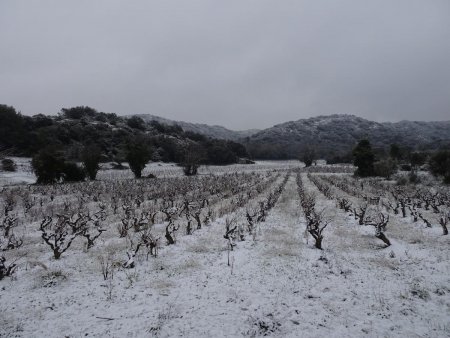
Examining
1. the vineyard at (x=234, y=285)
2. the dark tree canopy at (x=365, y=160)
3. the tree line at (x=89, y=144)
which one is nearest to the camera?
the vineyard at (x=234, y=285)

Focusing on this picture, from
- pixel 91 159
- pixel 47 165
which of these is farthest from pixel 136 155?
pixel 47 165

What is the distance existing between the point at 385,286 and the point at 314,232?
3.35 metres

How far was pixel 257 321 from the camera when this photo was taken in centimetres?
641

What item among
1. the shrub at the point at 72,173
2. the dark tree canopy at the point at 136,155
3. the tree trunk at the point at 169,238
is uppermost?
the dark tree canopy at the point at 136,155

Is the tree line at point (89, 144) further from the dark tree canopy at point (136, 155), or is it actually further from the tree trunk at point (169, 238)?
the tree trunk at point (169, 238)

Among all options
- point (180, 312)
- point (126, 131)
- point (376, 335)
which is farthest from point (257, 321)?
point (126, 131)

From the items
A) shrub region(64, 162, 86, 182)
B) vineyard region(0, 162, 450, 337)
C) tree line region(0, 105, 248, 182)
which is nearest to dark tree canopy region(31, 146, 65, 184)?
tree line region(0, 105, 248, 182)

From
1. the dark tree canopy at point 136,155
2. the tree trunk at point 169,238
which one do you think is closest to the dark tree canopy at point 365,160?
the dark tree canopy at point 136,155

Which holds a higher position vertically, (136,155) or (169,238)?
(136,155)

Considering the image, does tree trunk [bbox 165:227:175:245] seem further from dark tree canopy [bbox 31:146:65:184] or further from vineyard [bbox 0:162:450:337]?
dark tree canopy [bbox 31:146:65:184]

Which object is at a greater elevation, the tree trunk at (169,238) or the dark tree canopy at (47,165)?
the dark tree canopy at (47,165)

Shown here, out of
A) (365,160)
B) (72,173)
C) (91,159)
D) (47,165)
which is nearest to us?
(47,165)

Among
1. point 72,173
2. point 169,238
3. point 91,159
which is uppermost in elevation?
point 91,159

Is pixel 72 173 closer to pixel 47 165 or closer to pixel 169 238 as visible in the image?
pixel 47 165
